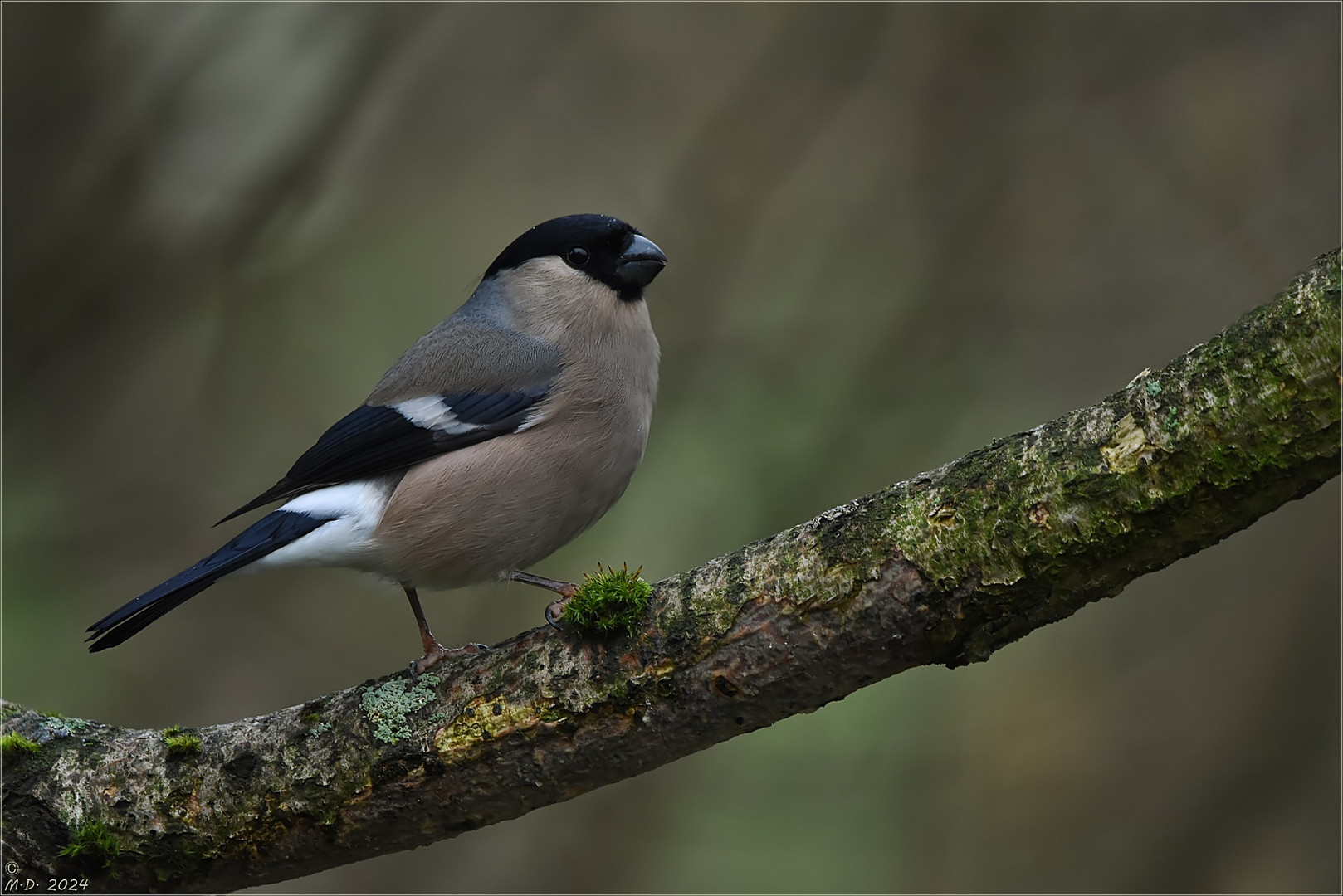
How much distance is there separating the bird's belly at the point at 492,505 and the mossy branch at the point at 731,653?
897mm

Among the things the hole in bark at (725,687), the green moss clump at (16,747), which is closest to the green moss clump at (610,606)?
the hole in bark at (725,687)

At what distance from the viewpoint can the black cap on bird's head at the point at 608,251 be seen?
16.5ft

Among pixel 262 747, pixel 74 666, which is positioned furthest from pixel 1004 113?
pixel 74 666

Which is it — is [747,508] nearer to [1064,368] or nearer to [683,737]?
[1064,368]

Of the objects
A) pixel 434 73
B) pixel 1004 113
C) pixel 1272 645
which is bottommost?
pixel 1272 645

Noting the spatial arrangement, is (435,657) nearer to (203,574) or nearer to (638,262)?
(203,574)

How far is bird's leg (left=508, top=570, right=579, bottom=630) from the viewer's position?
3327 mm

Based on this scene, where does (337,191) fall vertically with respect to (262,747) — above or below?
above

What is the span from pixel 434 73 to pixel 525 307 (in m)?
3.41

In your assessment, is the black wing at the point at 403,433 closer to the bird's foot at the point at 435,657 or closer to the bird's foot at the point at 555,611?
the bird's foot at the point at 435,657

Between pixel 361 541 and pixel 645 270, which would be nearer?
pixel 361 541

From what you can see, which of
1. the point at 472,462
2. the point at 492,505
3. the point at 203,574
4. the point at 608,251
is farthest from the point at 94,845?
the point at 608,251

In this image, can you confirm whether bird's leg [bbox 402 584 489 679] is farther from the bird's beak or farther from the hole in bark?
the bird's beak

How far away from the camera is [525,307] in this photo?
199 inches
